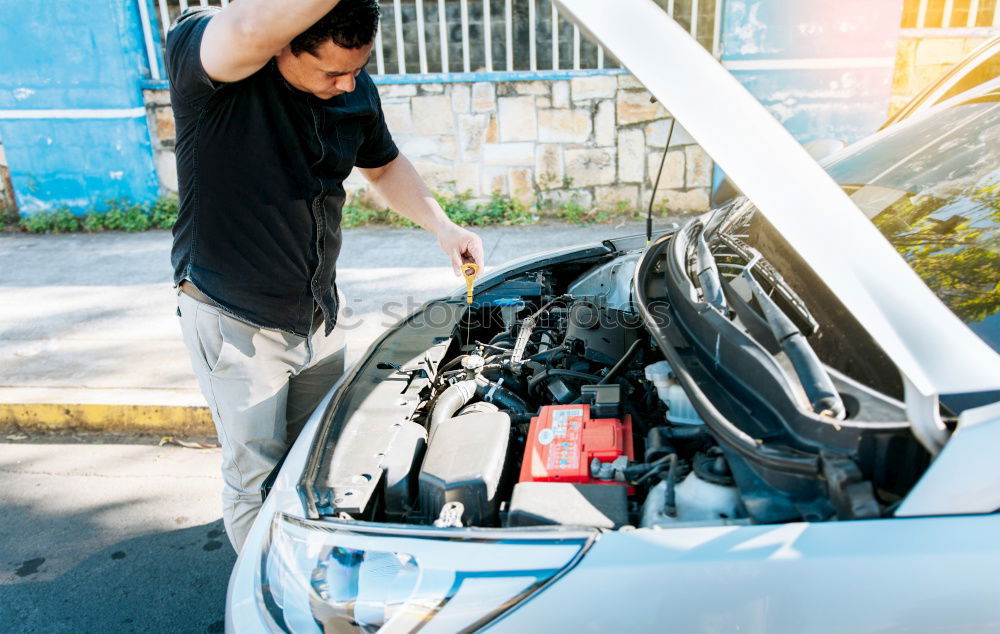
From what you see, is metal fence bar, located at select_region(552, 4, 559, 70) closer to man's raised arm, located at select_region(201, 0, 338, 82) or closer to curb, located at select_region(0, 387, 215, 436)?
curb, located at select_region(0, 387, 215, 436)

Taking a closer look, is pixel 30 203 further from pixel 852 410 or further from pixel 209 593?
pixel 852 410

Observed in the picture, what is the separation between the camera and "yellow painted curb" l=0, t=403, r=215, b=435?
3.73 m

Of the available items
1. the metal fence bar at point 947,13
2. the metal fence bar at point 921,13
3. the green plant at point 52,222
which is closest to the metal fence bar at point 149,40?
the green plant at point 52,222

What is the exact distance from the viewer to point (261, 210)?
218 cm

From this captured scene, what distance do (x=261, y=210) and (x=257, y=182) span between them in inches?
3.3

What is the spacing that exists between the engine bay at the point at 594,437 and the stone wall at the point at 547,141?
4124mm

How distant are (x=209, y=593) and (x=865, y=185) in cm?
258

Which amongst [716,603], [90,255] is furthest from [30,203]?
[716,603]

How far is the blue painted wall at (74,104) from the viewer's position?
6.66 m

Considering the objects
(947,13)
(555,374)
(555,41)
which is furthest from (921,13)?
(555,374)

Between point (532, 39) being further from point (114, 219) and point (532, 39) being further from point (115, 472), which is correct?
point (115, 472)

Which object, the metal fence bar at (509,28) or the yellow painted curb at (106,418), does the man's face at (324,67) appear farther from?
the metal fence bar at (509,28)

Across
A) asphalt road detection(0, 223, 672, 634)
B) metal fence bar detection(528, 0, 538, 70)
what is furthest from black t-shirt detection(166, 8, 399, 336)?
metal fence bar detection(528, 0, 538, 70)

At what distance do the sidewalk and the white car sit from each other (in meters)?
2.10
